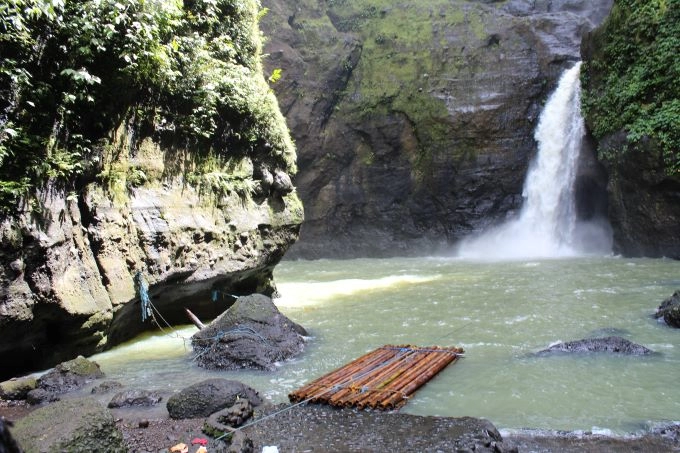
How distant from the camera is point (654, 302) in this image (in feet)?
33.3

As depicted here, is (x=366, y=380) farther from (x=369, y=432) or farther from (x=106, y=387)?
(x=106, y=387)

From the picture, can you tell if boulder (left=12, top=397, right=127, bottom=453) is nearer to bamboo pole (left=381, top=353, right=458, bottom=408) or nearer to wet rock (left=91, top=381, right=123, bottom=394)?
wet rock (left=91, top=381, right=123, bottom=394)

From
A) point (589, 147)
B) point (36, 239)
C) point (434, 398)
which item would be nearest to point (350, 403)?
point (434, 398)

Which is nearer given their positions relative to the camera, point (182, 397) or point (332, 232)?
point (182, 397)

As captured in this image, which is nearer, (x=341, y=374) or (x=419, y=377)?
(x=419, y=377)

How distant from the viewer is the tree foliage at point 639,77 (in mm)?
16297

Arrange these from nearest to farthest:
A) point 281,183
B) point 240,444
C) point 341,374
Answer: point 240,444 → point 341,374 → point 281,183

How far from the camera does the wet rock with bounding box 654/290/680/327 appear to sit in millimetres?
8078

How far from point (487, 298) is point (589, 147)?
12.2 m

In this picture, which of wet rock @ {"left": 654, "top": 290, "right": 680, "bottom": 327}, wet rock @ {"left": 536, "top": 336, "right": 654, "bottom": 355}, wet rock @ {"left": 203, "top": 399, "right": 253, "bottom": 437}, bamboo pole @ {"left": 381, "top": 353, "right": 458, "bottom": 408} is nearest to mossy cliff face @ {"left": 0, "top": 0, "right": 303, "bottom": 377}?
wet rock @ {"left": 203, "top": 399, "right": 253, "bottom": 437}

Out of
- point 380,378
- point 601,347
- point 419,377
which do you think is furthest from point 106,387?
point 601,347

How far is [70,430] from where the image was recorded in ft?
12.9

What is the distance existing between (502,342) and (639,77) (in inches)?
551

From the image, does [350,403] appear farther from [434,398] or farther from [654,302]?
[654,302]
